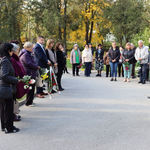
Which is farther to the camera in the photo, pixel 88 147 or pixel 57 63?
pixel 57 63

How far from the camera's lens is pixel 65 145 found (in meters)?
4.20

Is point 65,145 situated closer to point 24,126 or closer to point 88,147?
point 88,147

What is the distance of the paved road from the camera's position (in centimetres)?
424

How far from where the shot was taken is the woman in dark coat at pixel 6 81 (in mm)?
4578

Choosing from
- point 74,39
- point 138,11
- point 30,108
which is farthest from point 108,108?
point 74,39

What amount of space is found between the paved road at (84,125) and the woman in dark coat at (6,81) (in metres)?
0.24

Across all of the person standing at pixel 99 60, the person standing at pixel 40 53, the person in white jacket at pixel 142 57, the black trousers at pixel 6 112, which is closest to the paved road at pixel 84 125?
the black trousers at pixel 6 112

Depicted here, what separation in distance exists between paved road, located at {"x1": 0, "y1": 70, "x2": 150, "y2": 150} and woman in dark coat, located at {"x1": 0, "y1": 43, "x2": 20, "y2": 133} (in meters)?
0.24

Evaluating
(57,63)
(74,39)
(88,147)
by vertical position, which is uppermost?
(74,39)

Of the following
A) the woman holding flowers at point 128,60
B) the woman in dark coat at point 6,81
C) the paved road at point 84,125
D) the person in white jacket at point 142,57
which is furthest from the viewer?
the woman holding flowers at point 128,60

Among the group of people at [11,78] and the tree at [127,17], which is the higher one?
the tree at [127,17]

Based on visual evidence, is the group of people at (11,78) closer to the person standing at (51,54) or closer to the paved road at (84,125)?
the paved road at (84,125)

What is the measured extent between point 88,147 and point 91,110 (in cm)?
267

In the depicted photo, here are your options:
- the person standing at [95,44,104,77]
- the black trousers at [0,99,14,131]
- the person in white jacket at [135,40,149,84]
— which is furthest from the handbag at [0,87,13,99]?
the person standing at [95,44,104,77]
